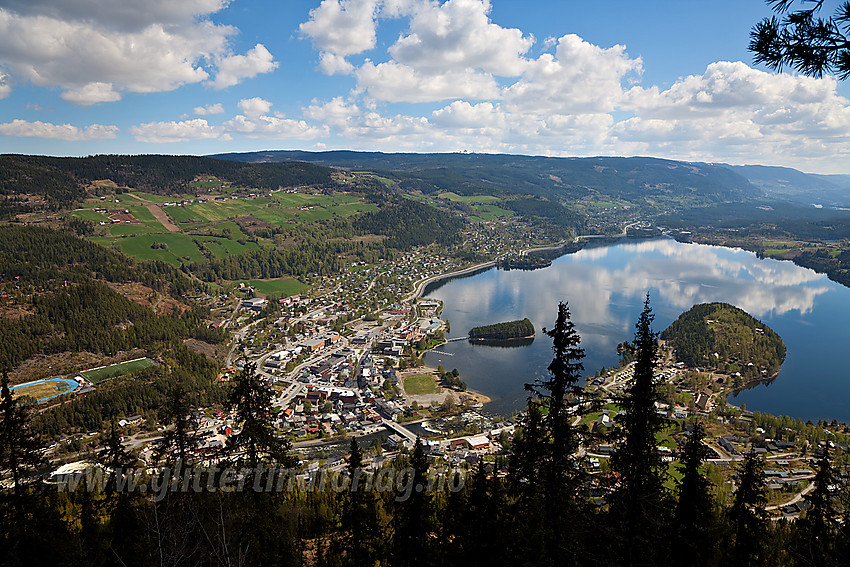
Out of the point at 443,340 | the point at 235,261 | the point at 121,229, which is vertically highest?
the point at 121,229

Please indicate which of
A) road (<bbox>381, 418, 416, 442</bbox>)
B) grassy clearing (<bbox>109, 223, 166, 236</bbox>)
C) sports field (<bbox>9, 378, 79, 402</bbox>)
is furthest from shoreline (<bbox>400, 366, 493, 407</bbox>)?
grassy clearing (<bbox>109, 223, 166, 236</bbox>)

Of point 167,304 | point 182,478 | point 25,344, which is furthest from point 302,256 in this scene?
point 182,478

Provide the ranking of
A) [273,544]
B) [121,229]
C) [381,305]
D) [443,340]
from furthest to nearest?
[121,229] < [381,305] < [443,340] < [273,544]

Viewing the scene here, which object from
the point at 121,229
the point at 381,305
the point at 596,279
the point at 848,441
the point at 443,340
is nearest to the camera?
the point at 848,441

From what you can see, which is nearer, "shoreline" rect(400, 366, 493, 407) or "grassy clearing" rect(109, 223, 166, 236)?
"shoreline" rect(400, 366, 493, 407)

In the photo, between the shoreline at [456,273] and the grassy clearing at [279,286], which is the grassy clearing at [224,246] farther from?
the shoreline at [456,273]

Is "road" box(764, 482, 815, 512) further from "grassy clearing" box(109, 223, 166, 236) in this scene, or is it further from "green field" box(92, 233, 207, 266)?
"grassy clearing" box(109, 223, 166, 236)

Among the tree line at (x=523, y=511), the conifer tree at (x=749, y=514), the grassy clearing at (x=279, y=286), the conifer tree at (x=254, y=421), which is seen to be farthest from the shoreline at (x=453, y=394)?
the grassy clearing at (x=279, y=286)

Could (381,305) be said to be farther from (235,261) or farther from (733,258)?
(733,258)
